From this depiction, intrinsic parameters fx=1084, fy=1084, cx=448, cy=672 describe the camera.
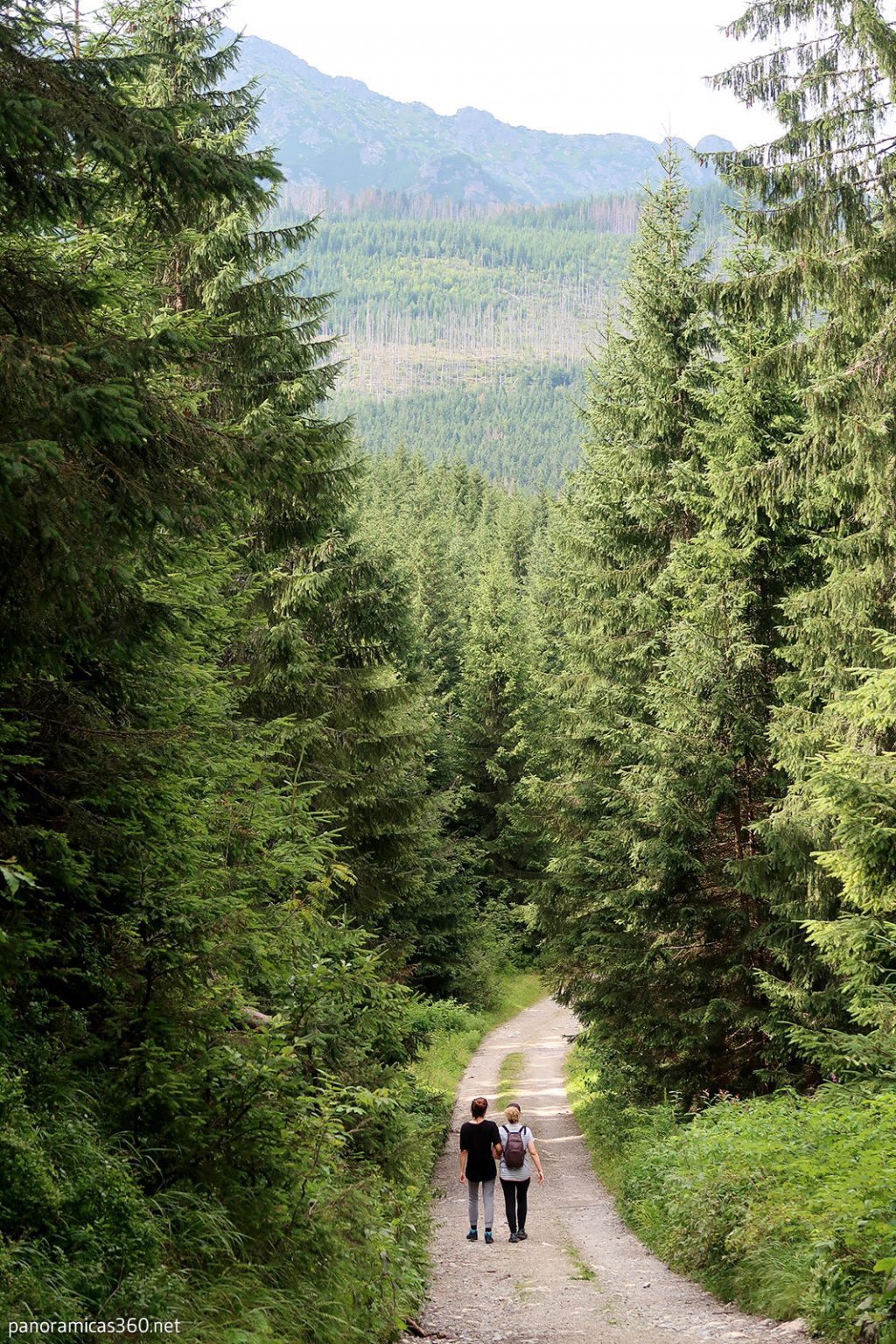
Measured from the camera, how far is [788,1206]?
28.4 feet

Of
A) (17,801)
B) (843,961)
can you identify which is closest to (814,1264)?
(843,961)

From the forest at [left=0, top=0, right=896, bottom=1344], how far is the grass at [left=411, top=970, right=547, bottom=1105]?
10.4ft

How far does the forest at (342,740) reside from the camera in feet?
17.3

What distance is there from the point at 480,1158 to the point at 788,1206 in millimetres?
3859

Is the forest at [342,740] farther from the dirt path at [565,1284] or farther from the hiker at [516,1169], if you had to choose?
the hiker at [516,1169]

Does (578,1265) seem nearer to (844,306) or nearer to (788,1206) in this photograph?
(788,1206)

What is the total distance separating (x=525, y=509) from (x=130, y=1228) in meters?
71.7

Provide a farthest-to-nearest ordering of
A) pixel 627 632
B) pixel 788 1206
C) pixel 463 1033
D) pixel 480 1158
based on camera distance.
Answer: pixel 463 1033, pixel 627 632, pixel 480 1158, pixel 788 1206

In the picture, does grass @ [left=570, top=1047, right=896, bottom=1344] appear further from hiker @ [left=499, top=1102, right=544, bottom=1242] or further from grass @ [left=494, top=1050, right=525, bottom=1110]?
grass @ [left=494, top=1050, right=525, bottom=1110]

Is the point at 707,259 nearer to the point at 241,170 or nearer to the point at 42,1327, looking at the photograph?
the point at 241,170

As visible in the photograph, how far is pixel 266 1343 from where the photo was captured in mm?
5211

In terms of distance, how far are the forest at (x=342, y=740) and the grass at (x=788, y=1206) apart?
0.05 metres

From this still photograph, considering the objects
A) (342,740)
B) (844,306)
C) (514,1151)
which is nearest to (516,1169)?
(514,1151)

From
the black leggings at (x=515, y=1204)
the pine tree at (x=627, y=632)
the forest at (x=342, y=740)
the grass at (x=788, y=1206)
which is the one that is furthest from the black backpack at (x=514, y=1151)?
the pine tree at (x=627, y=632)
